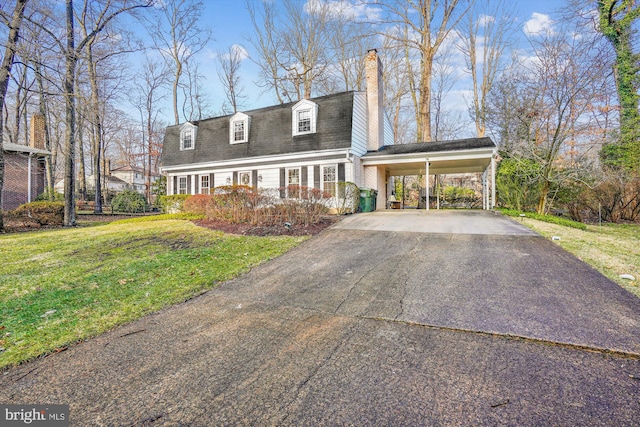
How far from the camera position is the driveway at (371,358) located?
1.82 m

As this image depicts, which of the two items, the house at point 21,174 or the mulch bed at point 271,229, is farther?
the house at point 21,174

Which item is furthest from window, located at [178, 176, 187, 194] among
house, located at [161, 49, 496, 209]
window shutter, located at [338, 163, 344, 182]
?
window shutter, located at [338, 163, 344, 182]

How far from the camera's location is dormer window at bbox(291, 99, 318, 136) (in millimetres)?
13867

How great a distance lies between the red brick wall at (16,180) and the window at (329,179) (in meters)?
16.3

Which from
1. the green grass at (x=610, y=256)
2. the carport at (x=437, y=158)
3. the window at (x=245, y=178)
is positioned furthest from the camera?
the window at (x=245, y=178)

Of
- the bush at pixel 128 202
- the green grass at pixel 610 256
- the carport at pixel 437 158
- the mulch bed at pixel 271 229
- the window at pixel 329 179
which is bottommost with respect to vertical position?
the green grass at pixel 610 256

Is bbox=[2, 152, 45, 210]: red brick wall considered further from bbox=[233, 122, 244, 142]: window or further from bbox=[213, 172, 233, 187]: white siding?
bbox=[233, 122, 244, 142]: window

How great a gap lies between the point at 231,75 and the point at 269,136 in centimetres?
1639

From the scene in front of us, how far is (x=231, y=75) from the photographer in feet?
89.9

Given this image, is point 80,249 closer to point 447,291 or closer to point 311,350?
point 311,350

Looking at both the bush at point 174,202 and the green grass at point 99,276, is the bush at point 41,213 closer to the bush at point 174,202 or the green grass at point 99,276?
the bush at point 174,202

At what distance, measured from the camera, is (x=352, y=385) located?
205cm

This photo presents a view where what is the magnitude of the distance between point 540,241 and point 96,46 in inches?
733

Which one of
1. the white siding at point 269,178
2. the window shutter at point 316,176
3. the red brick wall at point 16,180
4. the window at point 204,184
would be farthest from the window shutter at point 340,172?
the red brick wall at point 16,180
